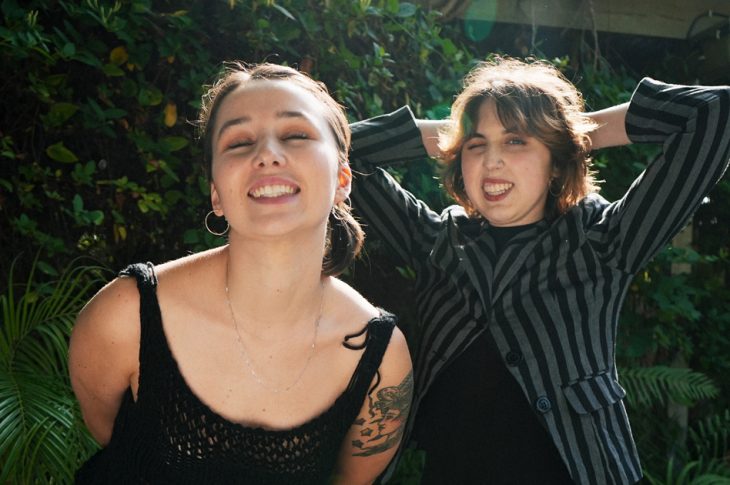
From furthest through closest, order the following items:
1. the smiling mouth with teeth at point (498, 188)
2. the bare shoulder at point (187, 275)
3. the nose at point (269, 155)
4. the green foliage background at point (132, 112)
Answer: the green foliage background at point (132, 112)
the smiling mouth with teeth at point (498, 188)
the bare shoulder at point (187, 275)
the nose at point (269, 155)

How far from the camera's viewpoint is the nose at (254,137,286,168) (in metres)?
1.73

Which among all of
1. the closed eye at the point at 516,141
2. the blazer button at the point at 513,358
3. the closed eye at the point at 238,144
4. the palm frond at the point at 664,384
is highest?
the closed eye at the point at 516,141

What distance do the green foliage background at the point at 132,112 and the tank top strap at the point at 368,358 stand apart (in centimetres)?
76

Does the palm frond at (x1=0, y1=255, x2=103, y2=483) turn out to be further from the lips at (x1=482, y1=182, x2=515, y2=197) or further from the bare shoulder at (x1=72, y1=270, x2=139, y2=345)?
the lips at (x1=482, y1=182, x2=515, y2=197)

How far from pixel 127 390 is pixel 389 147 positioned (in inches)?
40.5

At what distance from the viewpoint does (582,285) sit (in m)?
2.06

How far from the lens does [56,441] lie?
6.97ft

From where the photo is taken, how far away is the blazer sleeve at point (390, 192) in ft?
7.65

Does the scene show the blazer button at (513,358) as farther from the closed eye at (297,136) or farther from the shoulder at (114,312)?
the shoulder at (114,312)

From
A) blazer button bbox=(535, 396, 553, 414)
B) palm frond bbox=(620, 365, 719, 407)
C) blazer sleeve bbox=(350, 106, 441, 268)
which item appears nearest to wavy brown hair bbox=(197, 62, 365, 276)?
blazer sleeve bbox=(350, 106, 441, 268)

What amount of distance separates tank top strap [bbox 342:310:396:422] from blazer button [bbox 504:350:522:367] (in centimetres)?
30

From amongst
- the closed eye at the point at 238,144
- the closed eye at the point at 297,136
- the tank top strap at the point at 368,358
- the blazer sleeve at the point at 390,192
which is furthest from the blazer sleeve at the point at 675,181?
the closed eye at the point at 238,144

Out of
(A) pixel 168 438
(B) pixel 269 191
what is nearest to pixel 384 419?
(A) pixel 168 438

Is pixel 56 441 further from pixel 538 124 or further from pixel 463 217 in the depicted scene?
pixel 538 124
